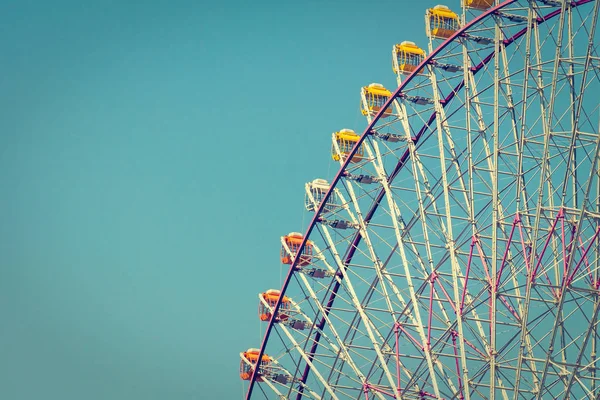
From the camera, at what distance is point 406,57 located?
49469 millimetres

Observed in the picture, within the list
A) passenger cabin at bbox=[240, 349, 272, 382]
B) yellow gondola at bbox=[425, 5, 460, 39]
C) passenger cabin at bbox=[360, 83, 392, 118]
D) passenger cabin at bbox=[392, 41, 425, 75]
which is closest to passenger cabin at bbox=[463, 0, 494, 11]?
yellow gondola at bbox=[425, 5, 460, 39]

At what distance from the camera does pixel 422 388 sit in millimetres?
46188

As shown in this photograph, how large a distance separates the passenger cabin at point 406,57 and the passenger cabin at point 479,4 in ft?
A: 14.9

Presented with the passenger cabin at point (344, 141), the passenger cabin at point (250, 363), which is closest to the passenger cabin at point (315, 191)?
the passenger cabin at point (344, 141)

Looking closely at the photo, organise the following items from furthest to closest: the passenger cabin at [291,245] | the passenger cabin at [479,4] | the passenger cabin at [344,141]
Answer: the passenger cabin at [291,245]
the passenger cabin at [344,141]
the passenger cabin at [479,4]

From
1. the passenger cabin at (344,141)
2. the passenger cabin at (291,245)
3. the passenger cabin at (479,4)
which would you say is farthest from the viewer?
the passenger cabin at (291,245)

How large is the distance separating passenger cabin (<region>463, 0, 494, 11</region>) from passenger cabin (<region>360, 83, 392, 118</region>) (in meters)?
6.87

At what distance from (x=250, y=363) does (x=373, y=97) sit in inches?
590

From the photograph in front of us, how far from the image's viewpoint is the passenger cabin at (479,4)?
148 feet

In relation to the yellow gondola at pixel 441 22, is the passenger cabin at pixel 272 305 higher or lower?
lower

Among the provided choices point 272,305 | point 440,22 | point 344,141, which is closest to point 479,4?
point 440,22

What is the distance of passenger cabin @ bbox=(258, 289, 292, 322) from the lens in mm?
54562

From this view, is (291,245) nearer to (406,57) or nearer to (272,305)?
(272,305)

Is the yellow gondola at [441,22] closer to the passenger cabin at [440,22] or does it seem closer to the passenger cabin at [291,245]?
the passenger cabin at [440,22]
